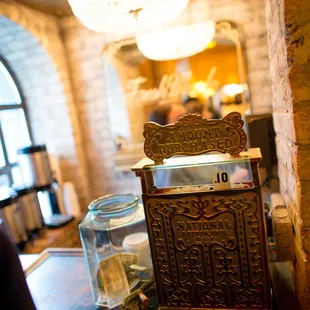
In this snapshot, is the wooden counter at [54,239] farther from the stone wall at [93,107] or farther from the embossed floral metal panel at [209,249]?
the embossed floral metal panel at [209,249]

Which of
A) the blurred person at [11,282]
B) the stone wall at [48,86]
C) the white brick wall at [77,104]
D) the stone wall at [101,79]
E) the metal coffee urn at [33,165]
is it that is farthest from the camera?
the white brick wall at [77,104]

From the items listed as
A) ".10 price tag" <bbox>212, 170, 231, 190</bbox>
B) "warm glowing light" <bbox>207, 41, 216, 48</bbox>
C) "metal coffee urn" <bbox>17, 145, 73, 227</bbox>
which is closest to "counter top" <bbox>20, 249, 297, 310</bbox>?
".10 price tag" <bbox>212, 170, 231, 190</bbox>

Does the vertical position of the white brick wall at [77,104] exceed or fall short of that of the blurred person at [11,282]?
it exceeds it

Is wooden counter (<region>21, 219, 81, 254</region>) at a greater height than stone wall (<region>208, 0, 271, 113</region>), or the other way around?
stone wall (<region>208, 0, 271, 113</region>)

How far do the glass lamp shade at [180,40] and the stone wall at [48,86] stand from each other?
0.93 meters

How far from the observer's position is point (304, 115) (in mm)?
794

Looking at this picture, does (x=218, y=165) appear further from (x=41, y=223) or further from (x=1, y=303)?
(x=41, y=223)

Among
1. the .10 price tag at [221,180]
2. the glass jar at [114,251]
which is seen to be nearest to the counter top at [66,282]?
the glass jar at [114,251]

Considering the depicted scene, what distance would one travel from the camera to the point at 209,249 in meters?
0.87

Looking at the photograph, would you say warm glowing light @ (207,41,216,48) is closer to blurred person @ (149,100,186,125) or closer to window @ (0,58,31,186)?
blurred person @ (149,100,186,125)

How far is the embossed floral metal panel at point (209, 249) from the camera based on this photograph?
2.71ft

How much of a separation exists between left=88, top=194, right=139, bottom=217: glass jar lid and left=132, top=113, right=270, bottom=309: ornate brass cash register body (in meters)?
0.14

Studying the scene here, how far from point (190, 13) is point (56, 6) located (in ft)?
3.84

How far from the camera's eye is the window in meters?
2.83
